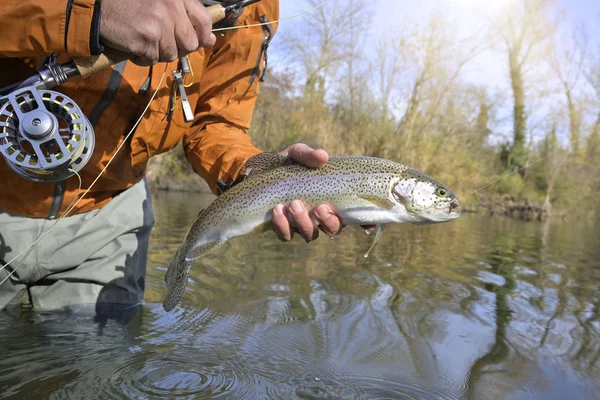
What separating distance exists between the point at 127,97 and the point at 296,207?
1114 millimetres

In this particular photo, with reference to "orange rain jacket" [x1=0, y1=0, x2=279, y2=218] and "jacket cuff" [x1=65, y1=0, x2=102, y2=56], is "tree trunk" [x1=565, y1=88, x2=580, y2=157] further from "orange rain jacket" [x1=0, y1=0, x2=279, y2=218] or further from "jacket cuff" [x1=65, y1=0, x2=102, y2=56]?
"jacket cuff" [x1=65, y1=0, x2=102, y2=56]

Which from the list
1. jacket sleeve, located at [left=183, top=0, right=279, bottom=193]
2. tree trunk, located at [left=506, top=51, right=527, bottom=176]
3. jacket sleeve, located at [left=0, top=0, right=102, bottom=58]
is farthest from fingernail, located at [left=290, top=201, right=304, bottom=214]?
tree trunk, located at [left=506, top=51, right=527, bottom=176]

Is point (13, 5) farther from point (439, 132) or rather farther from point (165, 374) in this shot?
point (439, 132)

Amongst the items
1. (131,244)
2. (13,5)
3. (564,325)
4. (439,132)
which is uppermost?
(439,132)

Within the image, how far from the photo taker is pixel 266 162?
2.61m

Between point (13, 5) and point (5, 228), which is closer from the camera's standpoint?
point (13, 5)

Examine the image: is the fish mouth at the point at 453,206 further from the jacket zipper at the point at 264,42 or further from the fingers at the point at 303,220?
the jacket zipper at the point at 264,42

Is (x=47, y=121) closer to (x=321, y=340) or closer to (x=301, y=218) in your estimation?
(x=301, y=218)

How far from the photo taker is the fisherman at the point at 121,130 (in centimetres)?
191

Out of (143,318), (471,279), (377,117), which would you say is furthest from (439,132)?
(143,318)

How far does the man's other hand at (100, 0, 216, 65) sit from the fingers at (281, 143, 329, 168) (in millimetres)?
749

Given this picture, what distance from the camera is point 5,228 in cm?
275

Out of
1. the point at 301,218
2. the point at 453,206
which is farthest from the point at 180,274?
the point at 453,206

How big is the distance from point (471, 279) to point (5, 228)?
4.86 metres
